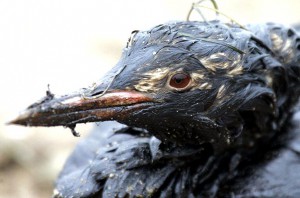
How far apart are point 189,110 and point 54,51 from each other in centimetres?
482

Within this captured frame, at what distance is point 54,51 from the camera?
23.7 feet

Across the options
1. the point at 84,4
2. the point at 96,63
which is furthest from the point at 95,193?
the point at 84,4

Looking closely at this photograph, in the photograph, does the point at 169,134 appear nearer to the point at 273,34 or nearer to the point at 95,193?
the point at 95,193

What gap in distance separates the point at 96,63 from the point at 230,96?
4455 millimetres

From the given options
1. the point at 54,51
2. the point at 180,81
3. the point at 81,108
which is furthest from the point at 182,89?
the point at 54,51

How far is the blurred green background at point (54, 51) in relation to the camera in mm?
5512

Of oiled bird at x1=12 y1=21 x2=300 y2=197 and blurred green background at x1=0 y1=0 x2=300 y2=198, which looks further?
blurred green background at x1=0 y1=0 x2=300 y2=198

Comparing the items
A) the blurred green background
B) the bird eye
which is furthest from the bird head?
the blurred green background

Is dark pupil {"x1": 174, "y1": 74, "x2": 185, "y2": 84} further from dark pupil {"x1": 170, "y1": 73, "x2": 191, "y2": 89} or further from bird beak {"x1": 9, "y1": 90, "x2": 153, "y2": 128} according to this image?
bird beak {"x1": 9, "y1": 90, "x2": 153, "y2": 128}

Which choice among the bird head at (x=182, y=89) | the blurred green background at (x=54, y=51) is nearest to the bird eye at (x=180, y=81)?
the bird head at (x=182, y=89)

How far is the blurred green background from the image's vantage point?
5.51 metres

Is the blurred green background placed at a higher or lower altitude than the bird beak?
lower

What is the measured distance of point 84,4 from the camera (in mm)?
8375

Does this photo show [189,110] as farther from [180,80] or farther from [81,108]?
[81,108]
